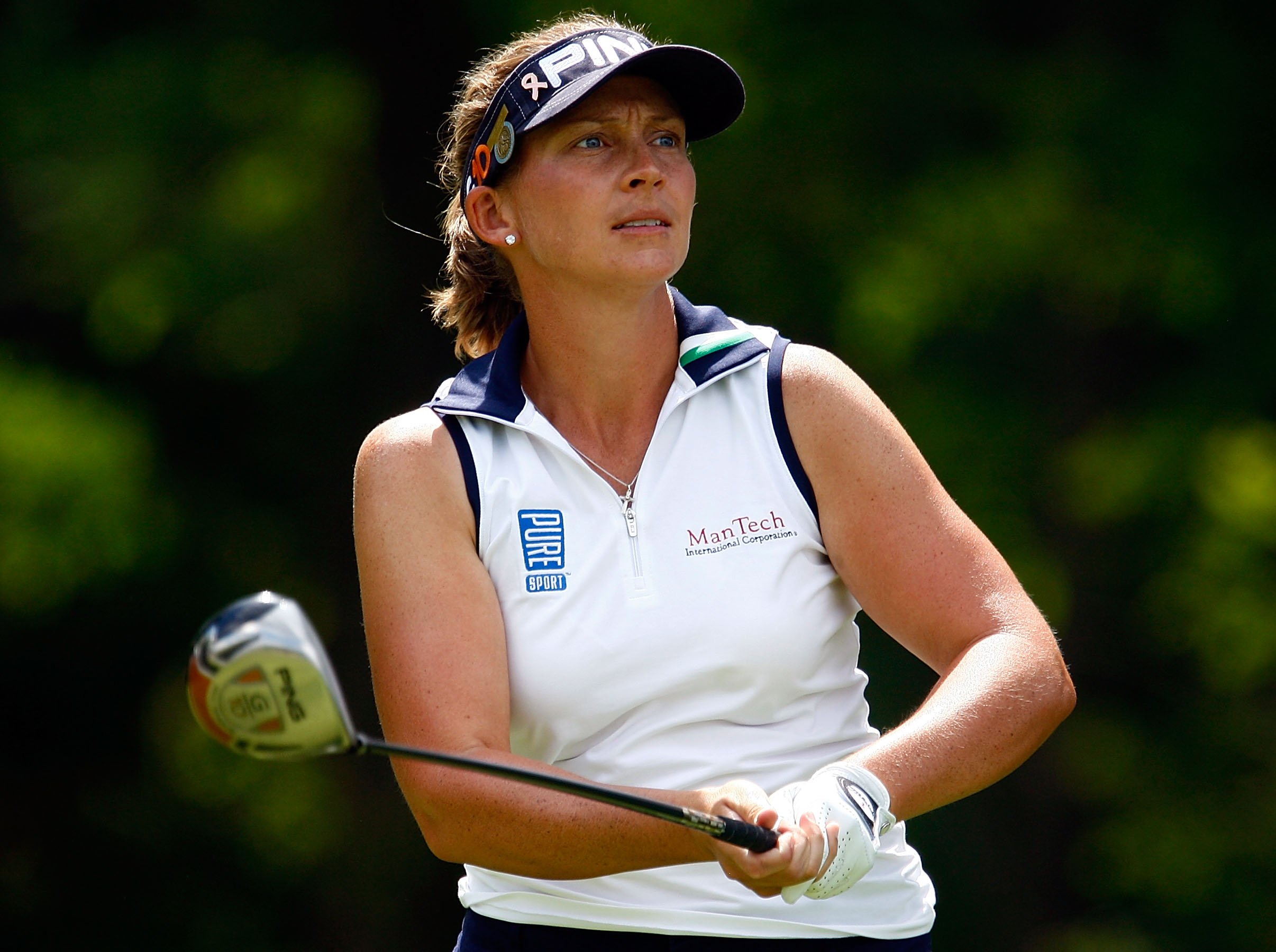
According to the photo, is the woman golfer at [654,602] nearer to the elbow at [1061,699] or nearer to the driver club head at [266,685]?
the elbow at [1061,699]

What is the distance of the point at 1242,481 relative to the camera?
7320 mm

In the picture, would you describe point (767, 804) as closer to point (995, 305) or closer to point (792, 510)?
point (792, 510)

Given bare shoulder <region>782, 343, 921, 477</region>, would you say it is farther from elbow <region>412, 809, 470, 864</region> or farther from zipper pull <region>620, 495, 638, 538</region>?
elbow <region>412, 809, 470, 864</region>

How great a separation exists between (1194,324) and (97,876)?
555 cm

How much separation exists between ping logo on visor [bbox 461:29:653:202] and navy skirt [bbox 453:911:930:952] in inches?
49.1

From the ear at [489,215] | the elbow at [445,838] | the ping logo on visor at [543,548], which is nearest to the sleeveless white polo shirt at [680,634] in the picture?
the ping logo on visor at [543,548]

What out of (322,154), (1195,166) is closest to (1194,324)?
(1195,166)

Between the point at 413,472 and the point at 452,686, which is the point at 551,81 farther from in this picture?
the point at 452,686

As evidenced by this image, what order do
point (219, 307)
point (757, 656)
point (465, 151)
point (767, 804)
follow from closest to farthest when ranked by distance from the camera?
1. point (767, 804)
2. point (757, 656)
3. point (465, 151)
4. point (219, 307)

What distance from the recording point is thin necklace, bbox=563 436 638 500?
8.42 feet

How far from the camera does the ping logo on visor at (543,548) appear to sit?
2484 mm

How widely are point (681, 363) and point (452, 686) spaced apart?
0.63 meters

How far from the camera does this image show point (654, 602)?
8.04 ft

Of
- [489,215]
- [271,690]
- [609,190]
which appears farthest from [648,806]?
[489,215]
